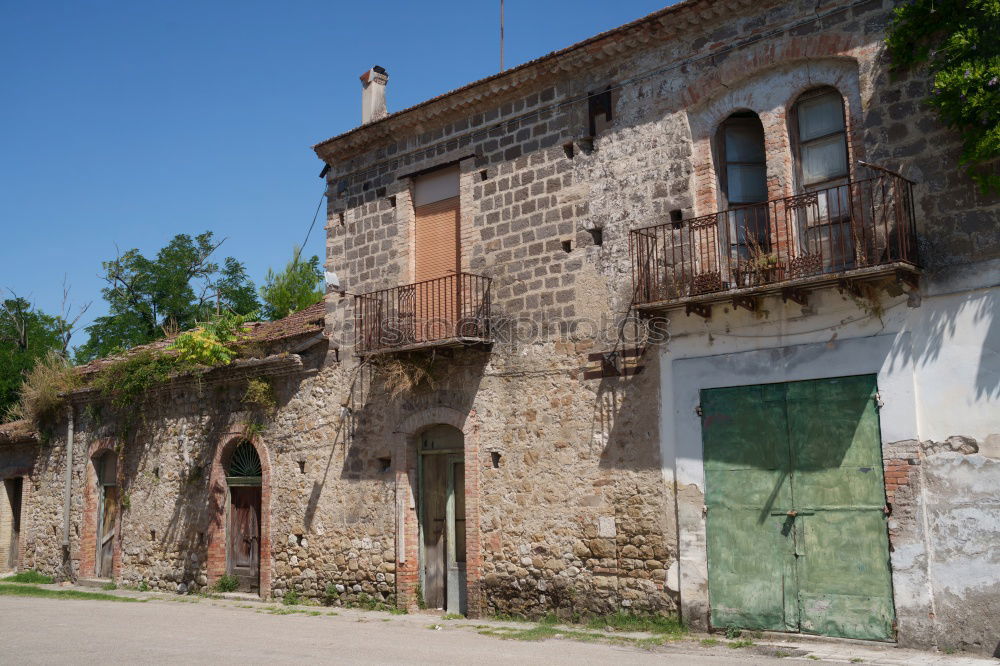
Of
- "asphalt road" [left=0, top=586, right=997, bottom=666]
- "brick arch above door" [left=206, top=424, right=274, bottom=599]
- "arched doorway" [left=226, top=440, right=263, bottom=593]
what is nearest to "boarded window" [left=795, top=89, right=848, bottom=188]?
"asphalt road" [left=0, top=586, right=997, bottom=666]

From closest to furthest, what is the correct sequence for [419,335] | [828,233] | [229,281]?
[828,233], [419,335], [229,281]

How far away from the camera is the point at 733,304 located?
9695 mm

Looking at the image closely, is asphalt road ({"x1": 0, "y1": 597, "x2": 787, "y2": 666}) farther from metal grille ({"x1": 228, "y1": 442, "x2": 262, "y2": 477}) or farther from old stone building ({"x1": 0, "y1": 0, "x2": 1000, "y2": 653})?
metal grille ({"x1": 228, "y1": 442, "x2": 262, "y2": 477})

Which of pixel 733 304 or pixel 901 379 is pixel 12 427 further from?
pixel 901 379

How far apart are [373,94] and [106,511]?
985cm

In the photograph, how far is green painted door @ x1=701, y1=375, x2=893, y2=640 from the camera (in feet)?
28.6

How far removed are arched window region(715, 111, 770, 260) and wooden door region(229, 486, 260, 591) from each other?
30.0 ft

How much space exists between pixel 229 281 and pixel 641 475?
26.3 metres

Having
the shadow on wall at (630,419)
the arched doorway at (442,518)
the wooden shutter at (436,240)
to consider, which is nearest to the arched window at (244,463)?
the arched doorway at (442,518)

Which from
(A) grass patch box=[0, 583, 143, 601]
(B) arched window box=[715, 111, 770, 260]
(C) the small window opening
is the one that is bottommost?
(A) grass patch box=[0, 583, 143, 601]

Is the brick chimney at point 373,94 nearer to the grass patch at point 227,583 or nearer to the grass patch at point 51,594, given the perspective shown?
the grass patch at point 227,583

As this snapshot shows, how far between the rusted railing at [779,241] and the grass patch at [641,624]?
3485mm

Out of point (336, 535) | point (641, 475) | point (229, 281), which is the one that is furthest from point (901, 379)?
point (229, 281)

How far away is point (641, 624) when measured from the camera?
10.0 meters
